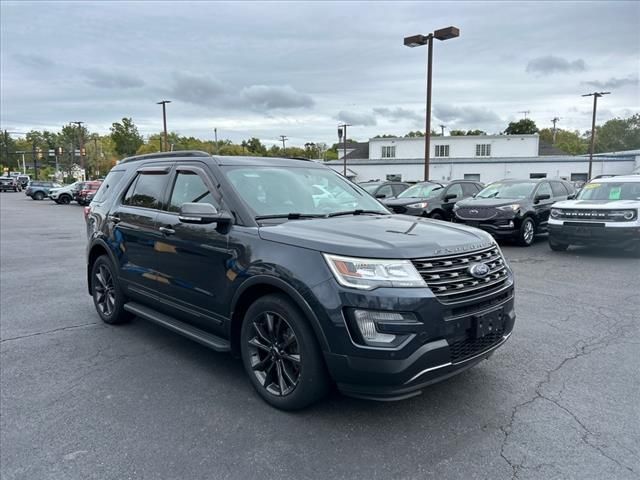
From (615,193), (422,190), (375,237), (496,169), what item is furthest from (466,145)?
(375,237)

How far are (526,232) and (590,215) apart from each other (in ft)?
6.34

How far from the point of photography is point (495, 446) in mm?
2912

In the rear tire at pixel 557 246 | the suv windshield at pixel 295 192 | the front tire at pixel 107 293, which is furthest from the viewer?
the rear tire at pixel 557 246

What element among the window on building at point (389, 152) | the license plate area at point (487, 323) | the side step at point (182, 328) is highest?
the window on building at point (389, 152)

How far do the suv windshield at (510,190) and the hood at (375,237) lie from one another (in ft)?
30.8

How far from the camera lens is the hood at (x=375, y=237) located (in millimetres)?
2980

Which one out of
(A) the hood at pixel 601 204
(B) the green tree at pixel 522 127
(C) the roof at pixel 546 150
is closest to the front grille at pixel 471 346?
(A) the hood at pixel 601 204

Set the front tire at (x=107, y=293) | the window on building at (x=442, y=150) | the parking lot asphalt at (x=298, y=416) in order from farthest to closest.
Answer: the window on building at (x=442, y=150) < the front tire at (x=107, y=293) < the parking lot asphalt at (x=298, y=416)

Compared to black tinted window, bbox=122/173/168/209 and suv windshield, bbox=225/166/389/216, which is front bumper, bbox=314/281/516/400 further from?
black tinted window, bbox=122/173/168/209

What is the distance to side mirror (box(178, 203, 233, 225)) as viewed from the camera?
3570mm

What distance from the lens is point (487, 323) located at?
3.18 metres

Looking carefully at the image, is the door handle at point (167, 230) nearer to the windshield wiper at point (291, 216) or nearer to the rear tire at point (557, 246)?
the windshield wiper at point (291, 216)

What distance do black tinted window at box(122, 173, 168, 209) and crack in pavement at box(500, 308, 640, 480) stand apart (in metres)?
3.53

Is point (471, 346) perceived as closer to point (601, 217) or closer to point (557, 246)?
point (601, 217)
